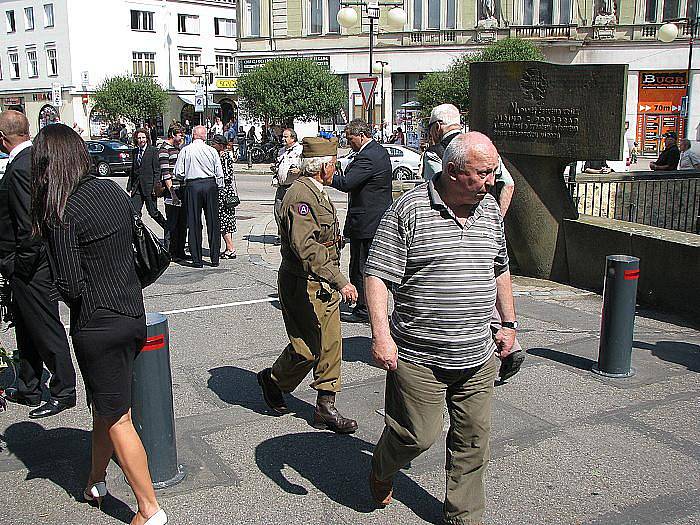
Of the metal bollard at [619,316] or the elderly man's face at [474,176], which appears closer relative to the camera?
the elderly man's face at [474,176]

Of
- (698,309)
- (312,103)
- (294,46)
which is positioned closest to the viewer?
(698,309)

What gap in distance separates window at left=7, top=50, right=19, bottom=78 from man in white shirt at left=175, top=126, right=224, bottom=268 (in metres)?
58.7

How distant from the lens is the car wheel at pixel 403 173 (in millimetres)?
24969

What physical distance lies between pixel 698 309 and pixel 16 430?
252 inches

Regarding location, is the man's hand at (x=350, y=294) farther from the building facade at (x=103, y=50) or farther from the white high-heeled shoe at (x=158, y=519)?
the building facade at (x=103, y=50)

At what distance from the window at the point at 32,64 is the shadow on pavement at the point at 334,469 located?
6250cm

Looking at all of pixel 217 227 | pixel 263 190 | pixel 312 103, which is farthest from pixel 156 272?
pixel 312 103

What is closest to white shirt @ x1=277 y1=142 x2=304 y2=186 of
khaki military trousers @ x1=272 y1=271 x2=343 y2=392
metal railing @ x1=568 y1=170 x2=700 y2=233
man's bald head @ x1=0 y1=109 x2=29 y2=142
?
khaki military trousers @ x1=272 y1=271 x2=343 y2=392

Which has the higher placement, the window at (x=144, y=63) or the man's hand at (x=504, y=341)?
the window at (x=144, y=63)

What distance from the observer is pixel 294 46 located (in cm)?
4606

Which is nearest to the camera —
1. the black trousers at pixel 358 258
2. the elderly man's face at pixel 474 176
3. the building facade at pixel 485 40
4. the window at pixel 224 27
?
the elderly man's face at pixel 474 176

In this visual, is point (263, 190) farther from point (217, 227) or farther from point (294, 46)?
point (294, 46)

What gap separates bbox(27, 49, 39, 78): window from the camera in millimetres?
60906

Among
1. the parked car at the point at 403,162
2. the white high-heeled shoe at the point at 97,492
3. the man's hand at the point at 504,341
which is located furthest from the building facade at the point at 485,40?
the white high-heeled shoe at the point at 97,492
